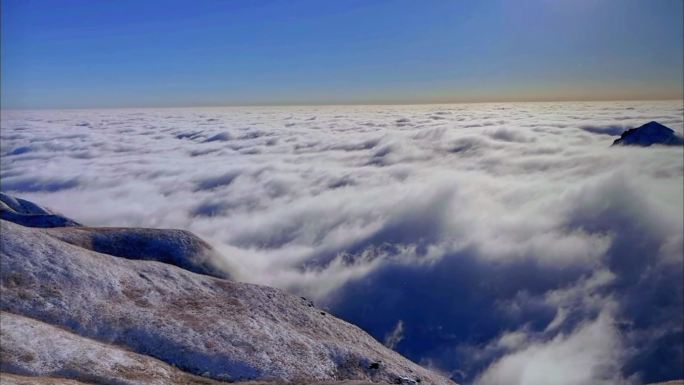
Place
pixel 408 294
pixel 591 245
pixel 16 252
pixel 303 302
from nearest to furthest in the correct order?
pixel 16 252
pixel 303 302
pixel 408 294
pixel 591 245

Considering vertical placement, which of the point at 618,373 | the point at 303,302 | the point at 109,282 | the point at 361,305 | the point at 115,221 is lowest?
the point at 618,373

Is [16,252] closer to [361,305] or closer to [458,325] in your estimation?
[361,305]

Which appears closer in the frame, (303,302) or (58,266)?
(58,266)

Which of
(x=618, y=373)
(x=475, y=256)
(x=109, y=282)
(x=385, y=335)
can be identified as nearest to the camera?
(x=109, y=282)

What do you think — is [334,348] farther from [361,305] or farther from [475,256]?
[475,256]

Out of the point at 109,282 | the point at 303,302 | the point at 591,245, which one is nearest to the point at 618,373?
the point at 591,245

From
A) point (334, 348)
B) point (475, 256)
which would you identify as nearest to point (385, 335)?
point (475, 256)

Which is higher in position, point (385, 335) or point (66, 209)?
point (66, 209)
